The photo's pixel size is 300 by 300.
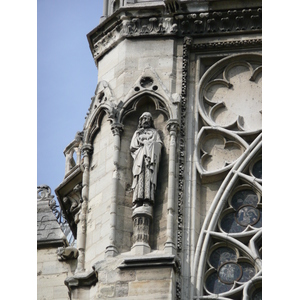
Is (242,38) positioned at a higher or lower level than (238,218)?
higher

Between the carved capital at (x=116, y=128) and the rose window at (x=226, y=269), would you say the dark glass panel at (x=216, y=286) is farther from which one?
the carved capital at (x=116, y=128)

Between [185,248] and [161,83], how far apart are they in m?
2.74

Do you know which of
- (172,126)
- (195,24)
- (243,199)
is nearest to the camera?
(243,199)

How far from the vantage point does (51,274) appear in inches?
992

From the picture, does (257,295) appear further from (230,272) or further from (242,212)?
(242,212)

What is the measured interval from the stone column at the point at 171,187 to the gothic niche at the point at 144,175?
19cm

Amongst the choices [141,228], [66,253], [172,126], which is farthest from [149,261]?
[66,253]

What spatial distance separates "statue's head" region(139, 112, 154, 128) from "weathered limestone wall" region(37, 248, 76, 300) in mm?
4115

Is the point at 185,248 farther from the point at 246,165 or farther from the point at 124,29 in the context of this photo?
the point at 124,29

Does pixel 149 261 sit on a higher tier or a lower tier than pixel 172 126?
lower

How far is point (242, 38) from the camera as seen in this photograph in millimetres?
22734

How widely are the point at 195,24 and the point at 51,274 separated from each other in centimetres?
530

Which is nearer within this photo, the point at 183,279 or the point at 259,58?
the point at 183,279

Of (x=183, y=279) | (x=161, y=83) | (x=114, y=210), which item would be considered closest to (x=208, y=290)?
(x=183, y=279)
